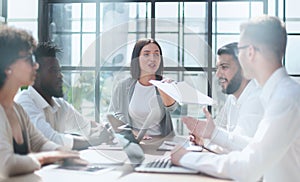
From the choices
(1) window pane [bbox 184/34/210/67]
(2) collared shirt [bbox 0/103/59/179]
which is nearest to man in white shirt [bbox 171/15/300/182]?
(1) window pane [bbox 184/34/210/67]

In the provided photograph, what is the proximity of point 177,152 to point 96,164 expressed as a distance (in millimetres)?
231

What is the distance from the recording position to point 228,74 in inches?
44.0

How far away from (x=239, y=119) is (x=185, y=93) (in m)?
0.18

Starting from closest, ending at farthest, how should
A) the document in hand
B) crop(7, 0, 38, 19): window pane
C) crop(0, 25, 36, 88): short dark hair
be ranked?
crop(0, 25, 36, 88): short dark hair, crop(7, 0, 38, 19): window pane, the document in hand

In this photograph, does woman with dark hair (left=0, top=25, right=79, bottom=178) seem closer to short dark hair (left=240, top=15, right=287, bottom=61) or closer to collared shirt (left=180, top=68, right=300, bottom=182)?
collared shirt (left=180, top=68, right=300, bottom=182)

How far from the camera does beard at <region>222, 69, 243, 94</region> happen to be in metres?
1.10

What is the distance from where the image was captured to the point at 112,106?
1167 millimetres

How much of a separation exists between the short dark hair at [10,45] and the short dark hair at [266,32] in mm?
567

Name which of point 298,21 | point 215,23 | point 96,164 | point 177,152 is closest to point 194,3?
point 215,23

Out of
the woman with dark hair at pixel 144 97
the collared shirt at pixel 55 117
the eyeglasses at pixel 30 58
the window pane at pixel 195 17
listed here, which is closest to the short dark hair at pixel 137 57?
the woman with dark hair at pixel 144 97

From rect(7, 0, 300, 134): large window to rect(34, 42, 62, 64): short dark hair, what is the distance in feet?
0.06

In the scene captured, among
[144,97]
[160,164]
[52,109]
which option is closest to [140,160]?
[160,164]

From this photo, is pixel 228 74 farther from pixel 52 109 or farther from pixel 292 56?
pixel 52 109

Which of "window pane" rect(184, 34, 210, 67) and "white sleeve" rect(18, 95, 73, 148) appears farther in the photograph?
"window pane" rect(184, 34, 210, 67)
